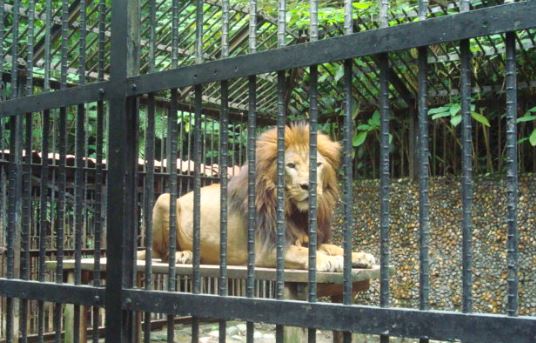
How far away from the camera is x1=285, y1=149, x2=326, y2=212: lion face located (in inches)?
171

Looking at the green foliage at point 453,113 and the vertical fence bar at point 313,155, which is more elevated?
the green foliage at point 453,113

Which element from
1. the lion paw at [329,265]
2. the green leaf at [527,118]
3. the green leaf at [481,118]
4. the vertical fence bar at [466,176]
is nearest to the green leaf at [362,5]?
the green leaf at [481,118]

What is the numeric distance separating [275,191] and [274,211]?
132mm

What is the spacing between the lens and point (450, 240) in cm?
686

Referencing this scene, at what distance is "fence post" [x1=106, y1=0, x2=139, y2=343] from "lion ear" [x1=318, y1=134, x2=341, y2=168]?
5.92 feet

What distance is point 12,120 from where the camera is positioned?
Answer: 3.80 metres

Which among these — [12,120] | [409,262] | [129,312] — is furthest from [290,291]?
[409,262]

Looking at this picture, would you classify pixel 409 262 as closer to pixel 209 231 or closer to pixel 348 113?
pixel 209 231

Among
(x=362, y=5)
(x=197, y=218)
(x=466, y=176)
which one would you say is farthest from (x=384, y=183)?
(x=362, y=5)

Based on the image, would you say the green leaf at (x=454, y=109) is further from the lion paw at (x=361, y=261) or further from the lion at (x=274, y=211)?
the lion paw at (x=361, y=261)

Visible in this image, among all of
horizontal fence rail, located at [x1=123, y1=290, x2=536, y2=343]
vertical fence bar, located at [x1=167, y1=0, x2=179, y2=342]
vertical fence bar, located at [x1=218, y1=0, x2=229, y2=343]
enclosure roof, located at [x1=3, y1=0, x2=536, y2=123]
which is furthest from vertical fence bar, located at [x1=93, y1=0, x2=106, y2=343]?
enclosure roof, located at [x1=3, y1=0, x2=536, y2=123]

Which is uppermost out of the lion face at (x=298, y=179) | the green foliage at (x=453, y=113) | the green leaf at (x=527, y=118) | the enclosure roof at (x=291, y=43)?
the enclosure roof at (x=291, y=43)

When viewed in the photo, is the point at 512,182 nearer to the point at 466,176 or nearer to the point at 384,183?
the point at 466,176

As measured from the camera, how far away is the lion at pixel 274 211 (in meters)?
4.34
